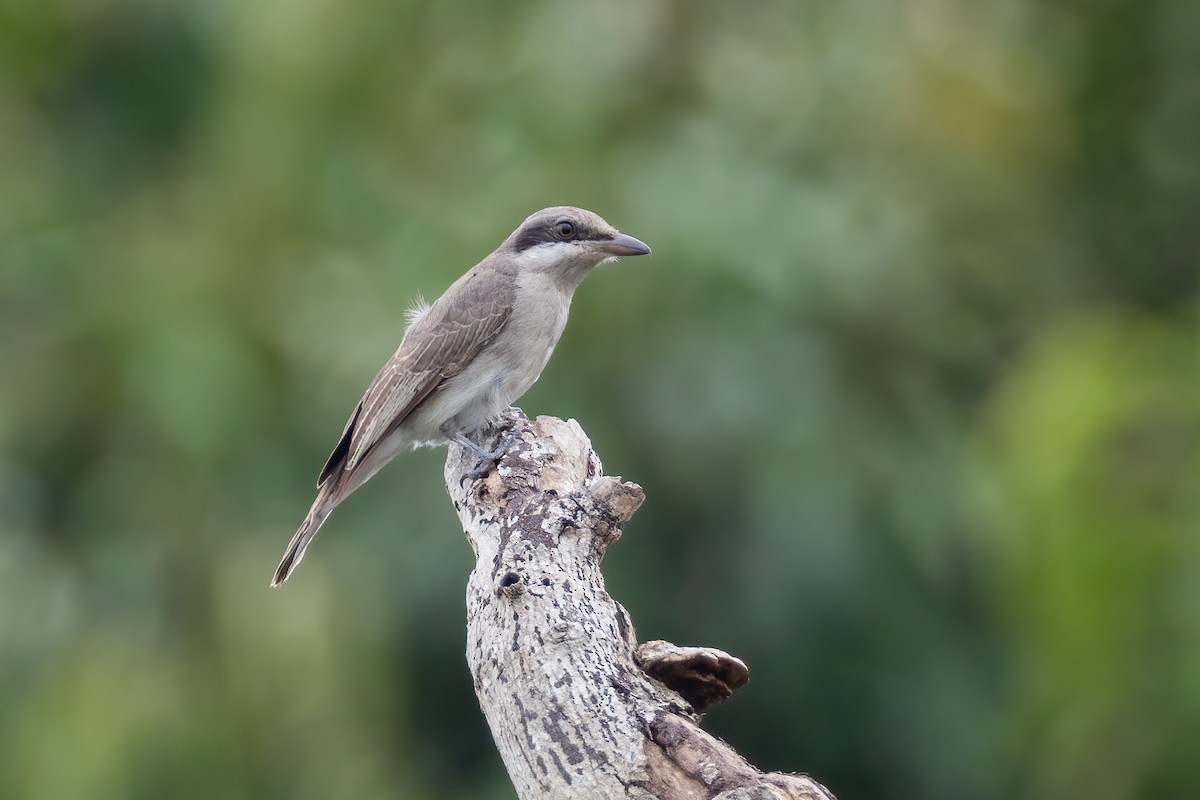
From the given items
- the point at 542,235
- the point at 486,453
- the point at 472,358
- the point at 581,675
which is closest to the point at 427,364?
the point at 472,358

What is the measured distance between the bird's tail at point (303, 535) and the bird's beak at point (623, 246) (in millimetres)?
1556

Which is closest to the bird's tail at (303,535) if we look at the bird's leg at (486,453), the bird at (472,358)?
the bird at (472,358)

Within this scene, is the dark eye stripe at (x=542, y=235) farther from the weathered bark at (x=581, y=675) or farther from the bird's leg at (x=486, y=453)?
the weathered bark at (x=581, y=675)

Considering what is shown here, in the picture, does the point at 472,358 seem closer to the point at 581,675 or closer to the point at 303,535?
the point at 303,535

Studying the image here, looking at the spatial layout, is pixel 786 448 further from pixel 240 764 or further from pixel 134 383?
pixel 134 383

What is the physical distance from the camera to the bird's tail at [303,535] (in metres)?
7.00

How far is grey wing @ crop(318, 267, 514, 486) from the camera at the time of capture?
6918 millimetres

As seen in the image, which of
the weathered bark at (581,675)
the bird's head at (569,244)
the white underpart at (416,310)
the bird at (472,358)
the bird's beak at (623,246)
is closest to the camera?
the weathered bark at (581,675)

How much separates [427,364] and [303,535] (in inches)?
35.0

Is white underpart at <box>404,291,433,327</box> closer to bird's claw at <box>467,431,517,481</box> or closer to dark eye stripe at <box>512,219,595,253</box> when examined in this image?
dark eye stripe at <box>512,219,595,253</box>

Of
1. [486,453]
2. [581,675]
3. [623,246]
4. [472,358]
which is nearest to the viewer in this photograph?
[581,675]

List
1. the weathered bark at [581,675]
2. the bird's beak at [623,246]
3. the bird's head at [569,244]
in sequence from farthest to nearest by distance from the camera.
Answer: the bird's head at [569,244] → the bird's beak at [623,246] → the weathered bark at [581,675]

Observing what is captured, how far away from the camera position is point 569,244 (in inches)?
283

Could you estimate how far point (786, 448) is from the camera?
338 inches
